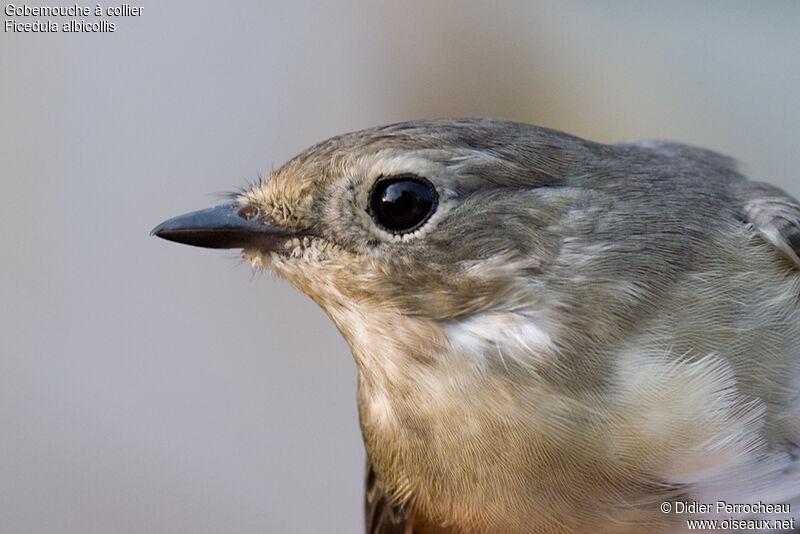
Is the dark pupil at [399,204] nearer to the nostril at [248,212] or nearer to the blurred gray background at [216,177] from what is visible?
the nostril at [248,212]

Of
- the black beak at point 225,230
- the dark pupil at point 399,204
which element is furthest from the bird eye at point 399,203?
the black beak at point 225,230

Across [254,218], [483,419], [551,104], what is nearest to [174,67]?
[551,104]

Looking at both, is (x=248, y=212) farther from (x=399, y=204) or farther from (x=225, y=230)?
(x=399, y=204)

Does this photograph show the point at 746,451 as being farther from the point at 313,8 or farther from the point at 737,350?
the point at 313,8

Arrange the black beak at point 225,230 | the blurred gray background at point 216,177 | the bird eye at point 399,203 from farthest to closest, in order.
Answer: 1. the blurred gray background at point 216,177
2. the black beak at point 225,230
3. the bird eye at point 399,203

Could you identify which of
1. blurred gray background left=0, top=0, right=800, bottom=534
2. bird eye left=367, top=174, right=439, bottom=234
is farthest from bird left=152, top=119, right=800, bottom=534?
blurred gray background left=0, top=0, right=800, bottom=534

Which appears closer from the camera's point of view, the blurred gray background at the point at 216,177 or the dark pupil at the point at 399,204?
the dark pupil at the point at 399,204

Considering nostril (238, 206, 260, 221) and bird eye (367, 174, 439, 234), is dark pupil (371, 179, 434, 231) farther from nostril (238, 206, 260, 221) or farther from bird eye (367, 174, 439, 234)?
nostril (238, 206, 260, 221)

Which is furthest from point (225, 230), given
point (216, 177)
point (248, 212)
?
point (216, 177)
